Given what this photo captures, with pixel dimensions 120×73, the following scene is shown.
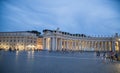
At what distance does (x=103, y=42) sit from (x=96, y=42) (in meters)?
5.46

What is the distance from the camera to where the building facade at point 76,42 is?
98744 millimetres

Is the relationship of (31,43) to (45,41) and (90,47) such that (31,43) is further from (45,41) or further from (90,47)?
(90,47)

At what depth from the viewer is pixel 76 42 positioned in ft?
377

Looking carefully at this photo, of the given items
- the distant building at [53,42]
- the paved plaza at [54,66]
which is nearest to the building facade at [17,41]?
the distant building at [53,42]

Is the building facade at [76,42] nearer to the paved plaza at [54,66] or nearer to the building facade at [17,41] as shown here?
the building facade at [17,41]

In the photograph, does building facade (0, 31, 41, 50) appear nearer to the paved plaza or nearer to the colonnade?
the colonnade

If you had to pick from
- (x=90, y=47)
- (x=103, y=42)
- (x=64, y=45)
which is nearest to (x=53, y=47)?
(x=64, y=45)

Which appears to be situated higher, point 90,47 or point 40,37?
point 40,37

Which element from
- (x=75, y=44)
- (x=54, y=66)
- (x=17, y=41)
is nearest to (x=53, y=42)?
(x=17, y=41)

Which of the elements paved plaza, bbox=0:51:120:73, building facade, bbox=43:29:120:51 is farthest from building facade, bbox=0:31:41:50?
paved plaza, bbox=0:51:120:73

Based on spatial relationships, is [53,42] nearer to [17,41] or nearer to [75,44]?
[17,41]

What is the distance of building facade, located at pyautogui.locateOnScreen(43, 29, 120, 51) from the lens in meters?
98.7

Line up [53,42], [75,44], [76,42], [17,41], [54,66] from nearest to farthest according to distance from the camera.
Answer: [54,66], [53,42], [17,41], [75,44], [76,42]

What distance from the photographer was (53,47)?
96.6 m
